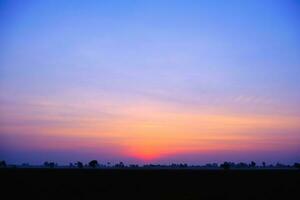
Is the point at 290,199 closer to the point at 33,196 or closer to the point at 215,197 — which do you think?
the point at 215,197

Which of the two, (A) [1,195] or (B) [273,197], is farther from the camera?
(B) [273,197]

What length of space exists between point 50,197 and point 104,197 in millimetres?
3766

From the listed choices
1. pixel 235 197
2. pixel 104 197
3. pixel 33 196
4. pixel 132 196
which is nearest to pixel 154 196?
pixel 132 196

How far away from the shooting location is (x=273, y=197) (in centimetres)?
3603

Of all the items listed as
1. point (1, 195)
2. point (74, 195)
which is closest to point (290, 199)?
point (74, 195)

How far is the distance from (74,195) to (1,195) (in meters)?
5.20

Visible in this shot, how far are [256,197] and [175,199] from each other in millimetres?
6932

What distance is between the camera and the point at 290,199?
33.8 meters

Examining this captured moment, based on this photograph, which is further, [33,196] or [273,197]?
[273,197]

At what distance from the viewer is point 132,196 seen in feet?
117

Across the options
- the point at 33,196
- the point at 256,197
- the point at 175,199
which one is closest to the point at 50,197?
the point at 33,196

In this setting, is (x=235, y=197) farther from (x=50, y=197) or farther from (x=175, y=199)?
(x=50, y=197)

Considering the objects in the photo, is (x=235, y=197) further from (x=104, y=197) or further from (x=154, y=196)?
(x=104, y=197)

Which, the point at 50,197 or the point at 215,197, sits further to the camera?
the point at 215,197
